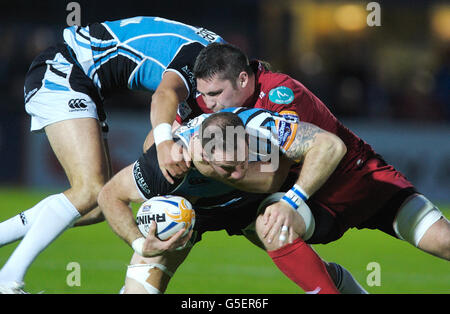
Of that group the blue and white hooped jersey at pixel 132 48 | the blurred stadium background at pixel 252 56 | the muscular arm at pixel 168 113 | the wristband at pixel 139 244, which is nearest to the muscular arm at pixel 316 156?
the muscular arm at pixel 168 113

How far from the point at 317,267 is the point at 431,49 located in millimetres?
19247

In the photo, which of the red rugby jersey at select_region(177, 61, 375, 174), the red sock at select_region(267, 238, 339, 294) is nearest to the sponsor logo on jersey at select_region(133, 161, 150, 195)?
the red sock at select_region(267, 238, 339, 294)

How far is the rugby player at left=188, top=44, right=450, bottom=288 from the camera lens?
5.09m

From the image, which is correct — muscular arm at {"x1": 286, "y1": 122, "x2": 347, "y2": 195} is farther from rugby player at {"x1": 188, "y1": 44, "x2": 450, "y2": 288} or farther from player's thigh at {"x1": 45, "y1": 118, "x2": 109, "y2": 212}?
player's thigh at {"x1": 45, "y1": 118, "x2": 109, "y2": 212}

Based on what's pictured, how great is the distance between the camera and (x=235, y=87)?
17.5 feet

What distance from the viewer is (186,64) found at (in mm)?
5586

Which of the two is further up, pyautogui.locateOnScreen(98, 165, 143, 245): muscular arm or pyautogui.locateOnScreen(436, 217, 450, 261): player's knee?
pyautogui.locateOnScreen(98, 165, 143, 245): muscular arm

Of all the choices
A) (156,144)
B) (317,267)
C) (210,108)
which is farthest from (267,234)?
(210,108)

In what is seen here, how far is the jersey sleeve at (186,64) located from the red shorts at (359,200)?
1183 mm

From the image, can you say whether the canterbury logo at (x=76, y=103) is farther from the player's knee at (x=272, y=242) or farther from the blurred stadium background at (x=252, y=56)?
the blurred stadium background at (x=252, y=56)

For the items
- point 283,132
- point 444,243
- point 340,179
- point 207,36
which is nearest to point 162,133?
point 283,132

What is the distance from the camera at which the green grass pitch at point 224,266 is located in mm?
6586

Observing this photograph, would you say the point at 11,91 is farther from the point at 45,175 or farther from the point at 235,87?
the point at 235,87

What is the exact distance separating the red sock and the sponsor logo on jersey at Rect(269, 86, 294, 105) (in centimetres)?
109
